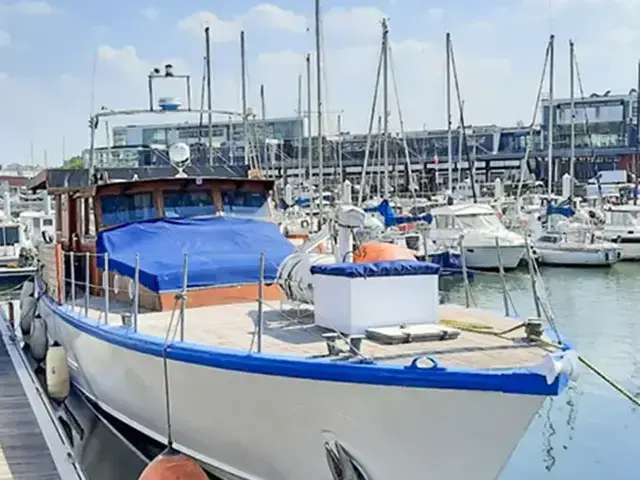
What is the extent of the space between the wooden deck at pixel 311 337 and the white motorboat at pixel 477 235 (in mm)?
22209

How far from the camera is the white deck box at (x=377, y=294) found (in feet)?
25.4

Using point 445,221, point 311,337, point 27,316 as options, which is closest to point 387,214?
point 445,221

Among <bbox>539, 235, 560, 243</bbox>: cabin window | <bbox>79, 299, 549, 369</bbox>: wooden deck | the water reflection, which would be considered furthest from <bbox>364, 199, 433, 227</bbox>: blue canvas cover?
<bbox>79, 299, 549, 369</bbox>: wooden deck

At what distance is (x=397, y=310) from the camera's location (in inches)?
313

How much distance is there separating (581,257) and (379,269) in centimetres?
2713

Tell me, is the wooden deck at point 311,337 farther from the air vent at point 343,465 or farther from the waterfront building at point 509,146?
the waterfront building at point 509,146

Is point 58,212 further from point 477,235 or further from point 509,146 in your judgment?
point 509,146

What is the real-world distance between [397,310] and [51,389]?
22.2 ft

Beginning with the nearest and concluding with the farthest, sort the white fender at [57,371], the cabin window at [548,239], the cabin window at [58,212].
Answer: the white fender at [57,371]
the cabin window at [58,212]
the cabin window at [548,239]

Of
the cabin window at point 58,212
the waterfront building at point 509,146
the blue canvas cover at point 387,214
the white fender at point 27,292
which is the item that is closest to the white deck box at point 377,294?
the cabin window at point 58,212

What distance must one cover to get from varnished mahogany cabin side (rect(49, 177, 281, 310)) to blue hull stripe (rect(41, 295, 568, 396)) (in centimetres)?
157

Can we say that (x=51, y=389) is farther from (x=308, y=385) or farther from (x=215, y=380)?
(x=308, y=385)

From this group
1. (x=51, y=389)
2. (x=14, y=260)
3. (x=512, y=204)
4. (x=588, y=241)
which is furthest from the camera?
(x=512, y=204)

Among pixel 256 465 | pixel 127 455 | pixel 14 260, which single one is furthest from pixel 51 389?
pixel 14 260
